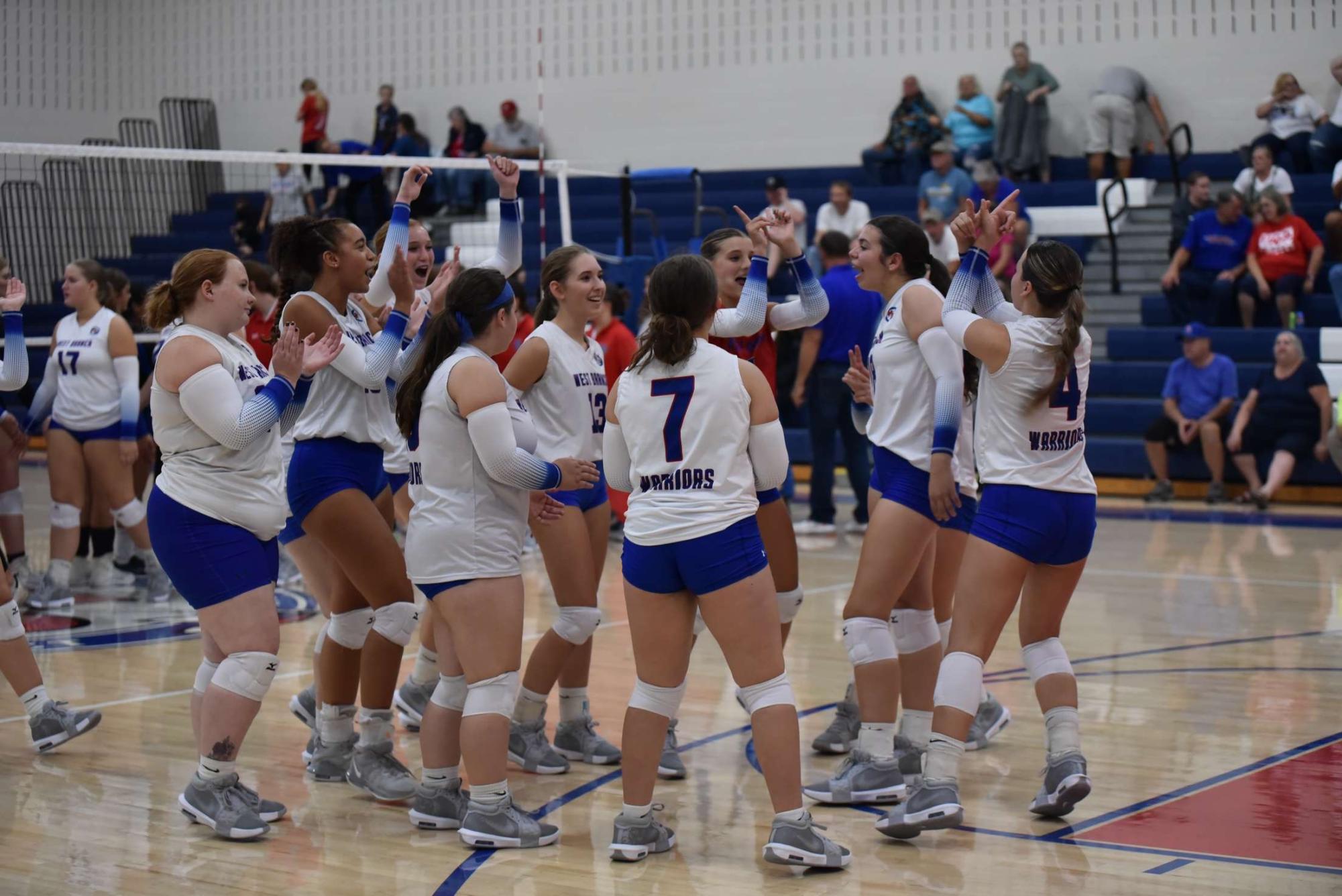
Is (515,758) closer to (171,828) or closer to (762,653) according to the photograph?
(171,828)

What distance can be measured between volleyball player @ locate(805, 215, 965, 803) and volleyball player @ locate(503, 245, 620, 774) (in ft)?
3.10

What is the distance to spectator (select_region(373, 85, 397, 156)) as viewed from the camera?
19.6m

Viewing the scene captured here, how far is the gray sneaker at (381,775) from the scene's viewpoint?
16.7 feet

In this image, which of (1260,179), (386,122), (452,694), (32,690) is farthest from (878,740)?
(386,122)

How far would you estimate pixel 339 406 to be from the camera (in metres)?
5.14

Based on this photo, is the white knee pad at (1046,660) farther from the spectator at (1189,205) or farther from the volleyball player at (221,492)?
the spectator at (1189,205)

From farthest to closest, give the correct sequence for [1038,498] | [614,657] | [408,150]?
[408,150] < [614,657] < [1038,498]

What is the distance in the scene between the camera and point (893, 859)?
14.6 feet

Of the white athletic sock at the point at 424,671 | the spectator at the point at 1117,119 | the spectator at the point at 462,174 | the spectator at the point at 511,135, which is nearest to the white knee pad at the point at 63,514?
the white athletic sock at the point at 424,671

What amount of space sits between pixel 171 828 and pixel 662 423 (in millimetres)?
2081

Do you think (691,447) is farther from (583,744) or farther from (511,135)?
(511,135)

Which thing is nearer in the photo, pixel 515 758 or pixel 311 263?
pixel 311 263

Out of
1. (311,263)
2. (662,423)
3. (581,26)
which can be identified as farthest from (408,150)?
(662,423)

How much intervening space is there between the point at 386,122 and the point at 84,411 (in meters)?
11.7
